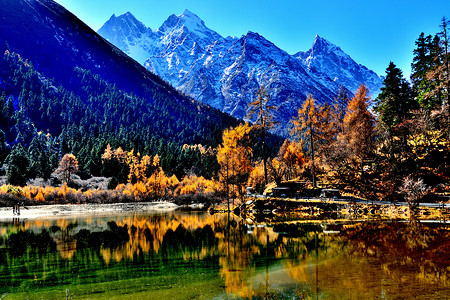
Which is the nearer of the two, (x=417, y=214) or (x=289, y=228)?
(x=289, y=228)

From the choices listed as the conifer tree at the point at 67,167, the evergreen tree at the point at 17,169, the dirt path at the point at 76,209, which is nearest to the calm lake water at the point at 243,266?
the dirt path at the point at 76,209

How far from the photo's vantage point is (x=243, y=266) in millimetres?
14984

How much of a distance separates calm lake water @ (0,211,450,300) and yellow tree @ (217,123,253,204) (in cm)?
2716

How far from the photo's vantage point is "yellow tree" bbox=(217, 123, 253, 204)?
51531 mm

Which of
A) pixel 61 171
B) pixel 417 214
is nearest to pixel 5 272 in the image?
pixel 417 214

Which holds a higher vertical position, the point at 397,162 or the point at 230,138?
the point at 230,138

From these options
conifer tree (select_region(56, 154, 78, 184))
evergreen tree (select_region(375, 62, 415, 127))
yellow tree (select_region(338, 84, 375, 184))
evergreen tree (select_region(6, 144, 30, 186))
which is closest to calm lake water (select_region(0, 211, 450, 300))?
yellow tree (select_region(338, 84, 375, 184))

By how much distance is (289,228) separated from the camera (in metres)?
26.6

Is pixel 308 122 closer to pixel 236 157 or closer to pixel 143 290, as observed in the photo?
pixel 236 157

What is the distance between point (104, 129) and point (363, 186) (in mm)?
168326

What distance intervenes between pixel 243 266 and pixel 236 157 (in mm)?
38309

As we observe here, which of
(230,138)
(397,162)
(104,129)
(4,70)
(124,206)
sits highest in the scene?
(4,70)

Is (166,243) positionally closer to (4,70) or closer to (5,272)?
(5,272)

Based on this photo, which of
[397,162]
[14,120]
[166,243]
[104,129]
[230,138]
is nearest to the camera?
[166,243]
